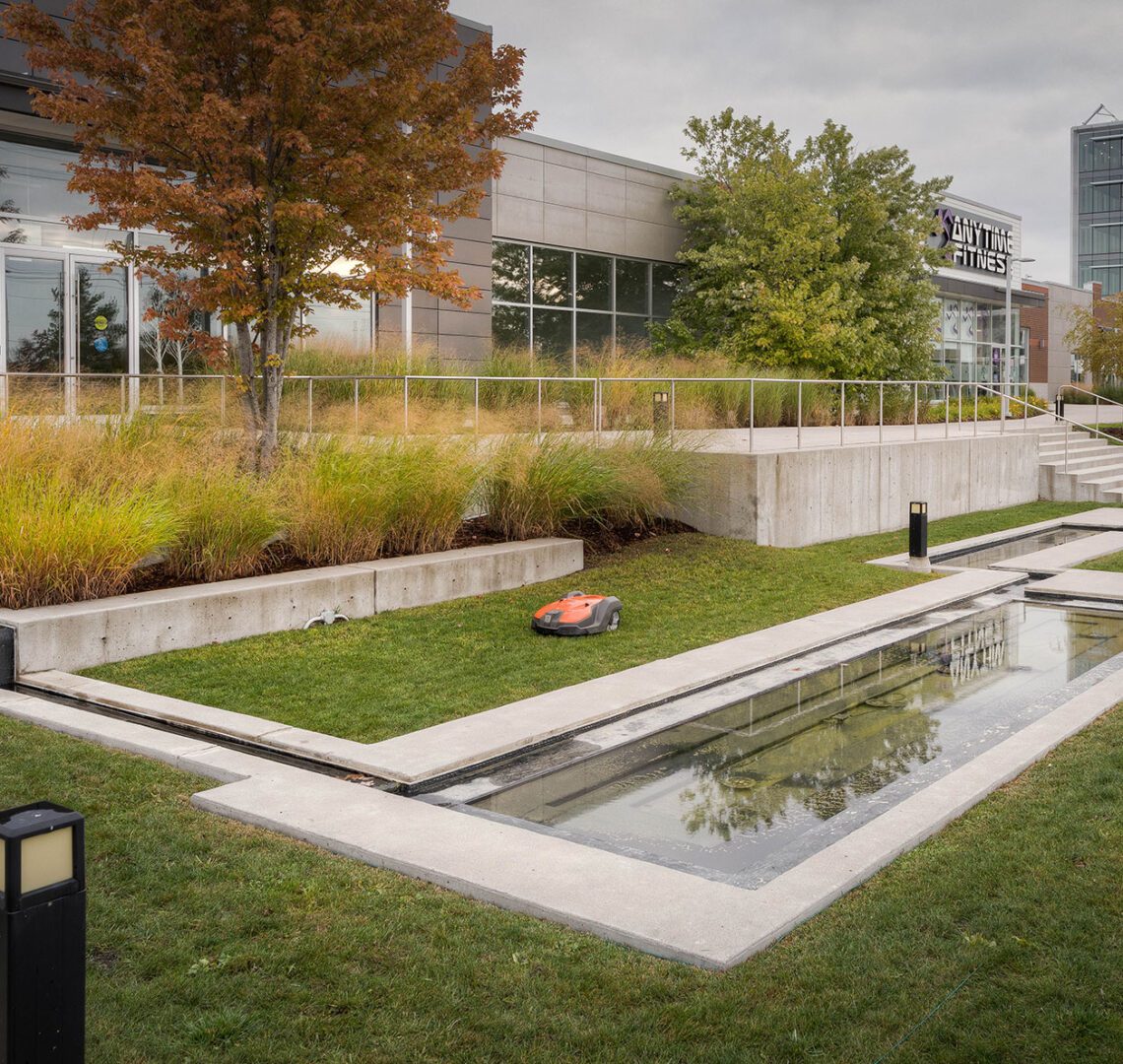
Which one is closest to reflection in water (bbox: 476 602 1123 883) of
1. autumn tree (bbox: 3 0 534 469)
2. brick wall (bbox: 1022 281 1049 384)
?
autumn tree (bbox: 3 0 534 469)

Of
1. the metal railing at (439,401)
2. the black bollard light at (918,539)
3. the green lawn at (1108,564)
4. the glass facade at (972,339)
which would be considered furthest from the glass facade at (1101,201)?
the black bollard light at (918,539)

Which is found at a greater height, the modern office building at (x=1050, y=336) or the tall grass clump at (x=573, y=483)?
the modern office building at (x=1050, y=336)

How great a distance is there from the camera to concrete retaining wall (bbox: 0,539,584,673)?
845cm

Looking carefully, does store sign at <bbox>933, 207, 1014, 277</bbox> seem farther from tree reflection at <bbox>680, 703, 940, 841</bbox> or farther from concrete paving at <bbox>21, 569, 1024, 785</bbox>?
tree reflection at <bbox>680, 703, 940, 841</bbox>

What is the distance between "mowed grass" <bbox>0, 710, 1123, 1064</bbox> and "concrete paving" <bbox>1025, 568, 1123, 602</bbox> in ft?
25.2

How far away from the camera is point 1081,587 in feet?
41.5

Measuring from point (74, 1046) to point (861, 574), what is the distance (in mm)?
11641

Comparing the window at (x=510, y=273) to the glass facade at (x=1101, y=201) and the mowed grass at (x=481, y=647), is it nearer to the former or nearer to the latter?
the mowed grass at (x=481, y=647)

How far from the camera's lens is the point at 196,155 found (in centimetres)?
1210

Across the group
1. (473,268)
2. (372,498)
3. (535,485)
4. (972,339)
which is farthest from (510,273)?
(972,339)

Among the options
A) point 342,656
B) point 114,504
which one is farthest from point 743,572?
point 114,504

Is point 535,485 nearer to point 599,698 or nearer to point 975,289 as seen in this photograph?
point 599,698

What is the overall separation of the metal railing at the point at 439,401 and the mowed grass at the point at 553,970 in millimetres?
7528

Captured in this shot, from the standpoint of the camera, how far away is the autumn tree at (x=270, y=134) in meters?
11.4
